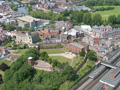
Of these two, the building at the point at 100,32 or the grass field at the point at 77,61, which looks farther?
the building at the point at 100,32

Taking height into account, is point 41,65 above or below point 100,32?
below

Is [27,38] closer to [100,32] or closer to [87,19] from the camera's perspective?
[100,32]

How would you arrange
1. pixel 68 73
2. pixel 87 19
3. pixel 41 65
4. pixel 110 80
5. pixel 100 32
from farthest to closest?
pixel 87 19, pixel 100 32, pixel 41 65, pixel 110 80, pixel 68 73

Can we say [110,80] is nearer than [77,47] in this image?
Yes

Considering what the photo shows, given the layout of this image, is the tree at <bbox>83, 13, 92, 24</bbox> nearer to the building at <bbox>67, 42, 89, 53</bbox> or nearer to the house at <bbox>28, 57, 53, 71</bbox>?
the building at <bbox>67, 42, 89, 53</bbox>

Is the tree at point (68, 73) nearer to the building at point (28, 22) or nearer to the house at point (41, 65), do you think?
the house at point (41, 65)

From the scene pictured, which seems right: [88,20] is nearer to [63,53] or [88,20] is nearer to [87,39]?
[87,39]

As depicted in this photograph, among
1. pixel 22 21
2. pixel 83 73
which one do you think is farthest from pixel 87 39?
pixel 22 21

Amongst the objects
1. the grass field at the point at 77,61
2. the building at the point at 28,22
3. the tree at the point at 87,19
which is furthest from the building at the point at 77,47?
the tree at the point at 87,19

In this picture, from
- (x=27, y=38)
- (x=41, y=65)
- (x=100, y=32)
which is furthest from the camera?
(x=100, y=32)

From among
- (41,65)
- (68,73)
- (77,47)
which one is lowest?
(41,65)

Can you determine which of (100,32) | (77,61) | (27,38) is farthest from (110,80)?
(100,32)
